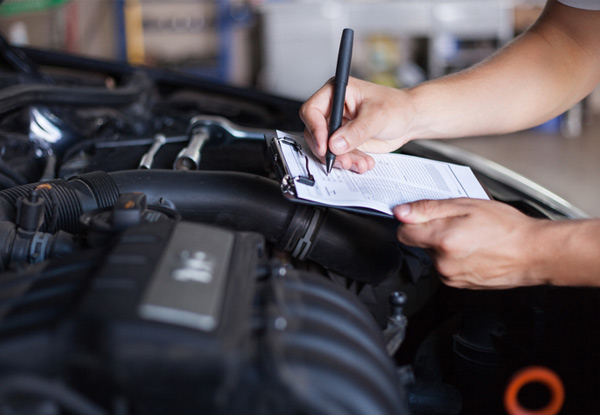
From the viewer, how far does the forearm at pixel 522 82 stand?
1.02 meters

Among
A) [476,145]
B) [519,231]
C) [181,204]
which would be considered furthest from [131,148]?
[476,145]

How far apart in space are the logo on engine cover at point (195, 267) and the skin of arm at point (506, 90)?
51 centimetres

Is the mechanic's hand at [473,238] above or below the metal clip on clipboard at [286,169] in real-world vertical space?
below

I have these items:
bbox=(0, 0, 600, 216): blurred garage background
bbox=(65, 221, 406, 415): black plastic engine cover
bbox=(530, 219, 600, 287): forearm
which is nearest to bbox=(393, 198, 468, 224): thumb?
→ bbox=(530, 219, 600, 287): forearm

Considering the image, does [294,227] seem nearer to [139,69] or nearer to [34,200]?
[34,200]

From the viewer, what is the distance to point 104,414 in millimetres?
425

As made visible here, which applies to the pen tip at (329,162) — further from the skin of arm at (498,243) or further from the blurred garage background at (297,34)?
the blurred garage background at (297,34)

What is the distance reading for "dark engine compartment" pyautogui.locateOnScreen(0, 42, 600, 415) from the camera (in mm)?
410

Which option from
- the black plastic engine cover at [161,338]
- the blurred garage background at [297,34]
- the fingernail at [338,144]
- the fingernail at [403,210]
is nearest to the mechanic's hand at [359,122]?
the fingernail at [338,144]

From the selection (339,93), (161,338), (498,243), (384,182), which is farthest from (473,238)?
(161,338)

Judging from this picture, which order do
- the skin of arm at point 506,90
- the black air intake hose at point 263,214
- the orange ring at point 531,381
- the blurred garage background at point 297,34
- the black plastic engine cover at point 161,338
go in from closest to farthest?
the black plastic engine cover at point 161,338
the orange ring at point 531,381
the black air intake hose at point 263,214
the skin of arm at point 506,90
the blurred garage background at point 297,34

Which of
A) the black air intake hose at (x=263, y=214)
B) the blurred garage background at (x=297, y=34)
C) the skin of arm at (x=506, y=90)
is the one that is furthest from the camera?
the blurred garage background at (x=297, y=34)

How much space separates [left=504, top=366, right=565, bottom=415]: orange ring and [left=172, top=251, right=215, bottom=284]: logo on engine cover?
402 mm

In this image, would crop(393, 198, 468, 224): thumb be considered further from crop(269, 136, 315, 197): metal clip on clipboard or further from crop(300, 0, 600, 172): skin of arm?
crop(300, 0, 600, 172): skin of arm
